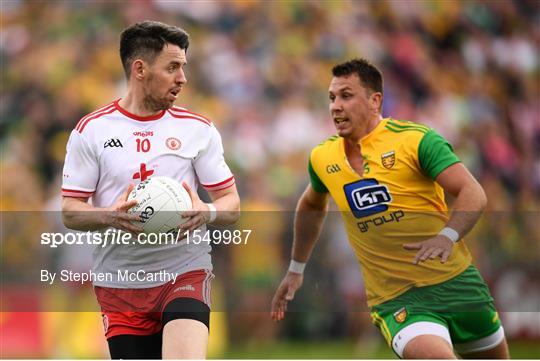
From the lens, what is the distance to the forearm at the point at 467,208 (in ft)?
19.0

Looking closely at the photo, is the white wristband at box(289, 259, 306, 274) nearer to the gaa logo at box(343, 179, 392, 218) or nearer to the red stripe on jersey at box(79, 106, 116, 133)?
the gaa logo at box(343, 179, 392, 218)

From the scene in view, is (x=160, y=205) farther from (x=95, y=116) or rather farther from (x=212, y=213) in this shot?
(x=95, y=116)

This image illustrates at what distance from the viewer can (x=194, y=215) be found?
5.35 m

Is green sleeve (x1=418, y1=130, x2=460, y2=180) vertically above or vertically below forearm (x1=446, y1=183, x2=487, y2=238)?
above

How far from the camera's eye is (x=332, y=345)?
38.6 ft

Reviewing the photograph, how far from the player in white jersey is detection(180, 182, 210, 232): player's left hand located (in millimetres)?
12

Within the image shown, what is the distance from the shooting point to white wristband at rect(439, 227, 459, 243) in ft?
19.1

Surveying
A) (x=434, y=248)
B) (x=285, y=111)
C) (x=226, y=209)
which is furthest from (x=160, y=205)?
(x=285, y=111)

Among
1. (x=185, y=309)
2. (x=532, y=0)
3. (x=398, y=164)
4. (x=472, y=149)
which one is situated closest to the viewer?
(x=185, y=309)

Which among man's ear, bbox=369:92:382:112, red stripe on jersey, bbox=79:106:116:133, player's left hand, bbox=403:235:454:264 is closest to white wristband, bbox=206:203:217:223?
red stripe on jersey, bbox=79:106:116:133

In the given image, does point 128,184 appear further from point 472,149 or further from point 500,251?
point 472,149

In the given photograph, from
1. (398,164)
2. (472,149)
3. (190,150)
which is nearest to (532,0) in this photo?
(472,149)

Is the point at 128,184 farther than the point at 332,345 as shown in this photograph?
No

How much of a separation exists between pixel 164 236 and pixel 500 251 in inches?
254
